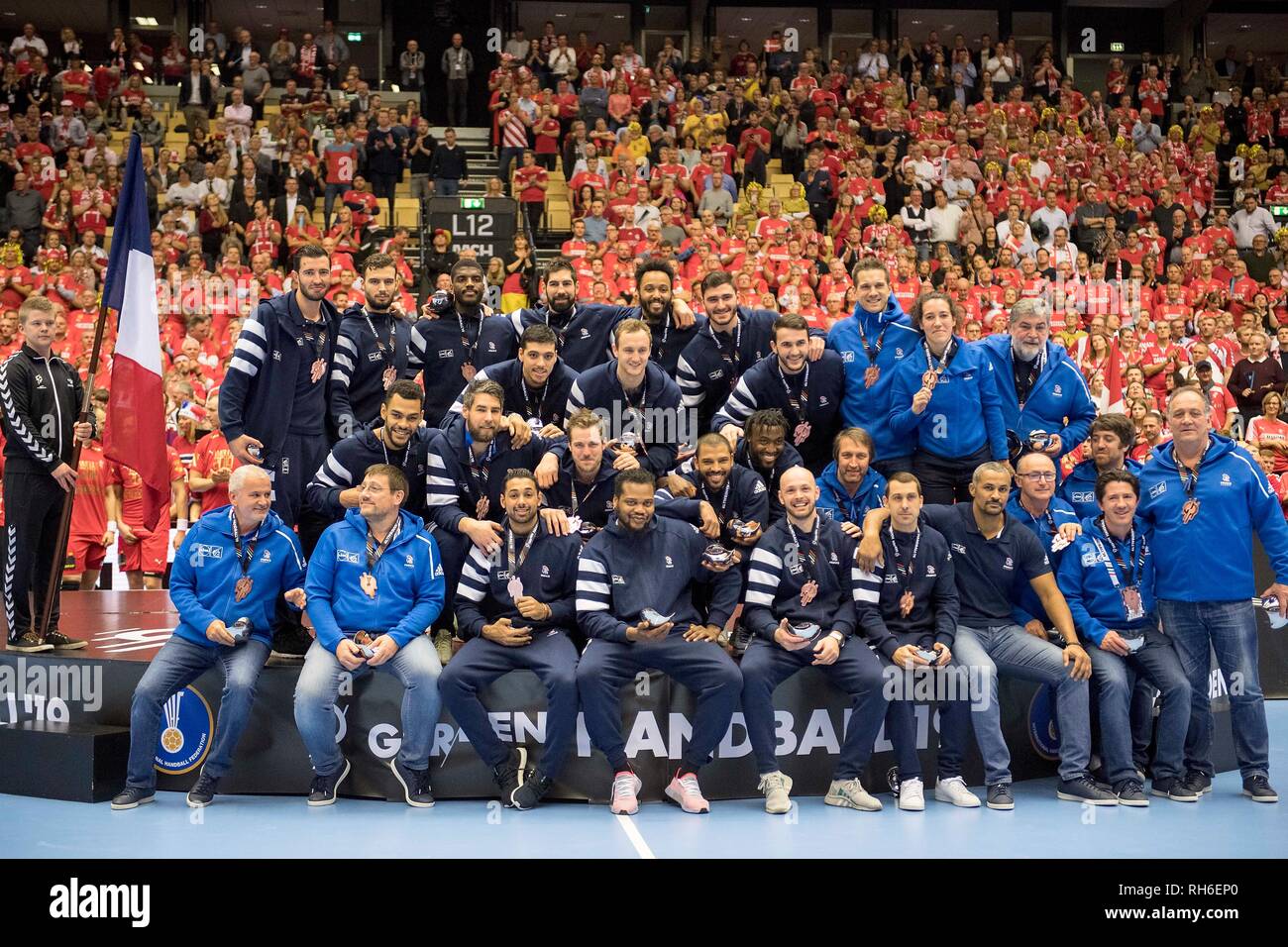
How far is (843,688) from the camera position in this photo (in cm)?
646

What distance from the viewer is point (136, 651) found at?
6.91 m

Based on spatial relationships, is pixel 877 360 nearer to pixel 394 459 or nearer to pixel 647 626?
pixel 647 626

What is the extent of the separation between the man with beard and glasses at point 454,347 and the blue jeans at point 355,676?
2.05 metres

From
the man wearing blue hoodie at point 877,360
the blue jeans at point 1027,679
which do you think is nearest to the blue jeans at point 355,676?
the blue jeans at point 1027,679

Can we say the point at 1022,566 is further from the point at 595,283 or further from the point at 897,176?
the point at 897,176

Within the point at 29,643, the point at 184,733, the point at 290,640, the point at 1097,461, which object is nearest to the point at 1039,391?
the point at 1097,461

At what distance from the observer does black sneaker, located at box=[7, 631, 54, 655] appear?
6992mm

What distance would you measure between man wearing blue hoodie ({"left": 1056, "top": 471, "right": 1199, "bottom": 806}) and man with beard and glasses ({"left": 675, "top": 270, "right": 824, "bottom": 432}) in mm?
2100

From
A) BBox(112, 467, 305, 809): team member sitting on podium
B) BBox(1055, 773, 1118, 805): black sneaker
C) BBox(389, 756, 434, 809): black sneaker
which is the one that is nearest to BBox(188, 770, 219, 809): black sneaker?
BBox(112, 467, 305, 809): team member sitting on podium

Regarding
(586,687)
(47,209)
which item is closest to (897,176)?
(47,209)

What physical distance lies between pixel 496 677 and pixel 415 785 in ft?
2.24

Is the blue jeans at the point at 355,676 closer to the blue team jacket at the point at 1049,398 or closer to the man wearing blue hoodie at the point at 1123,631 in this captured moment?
the man wearing blue hoodie at the point at 1123,631

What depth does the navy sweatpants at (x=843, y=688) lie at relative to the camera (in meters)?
6.33

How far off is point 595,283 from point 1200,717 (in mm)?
9051
